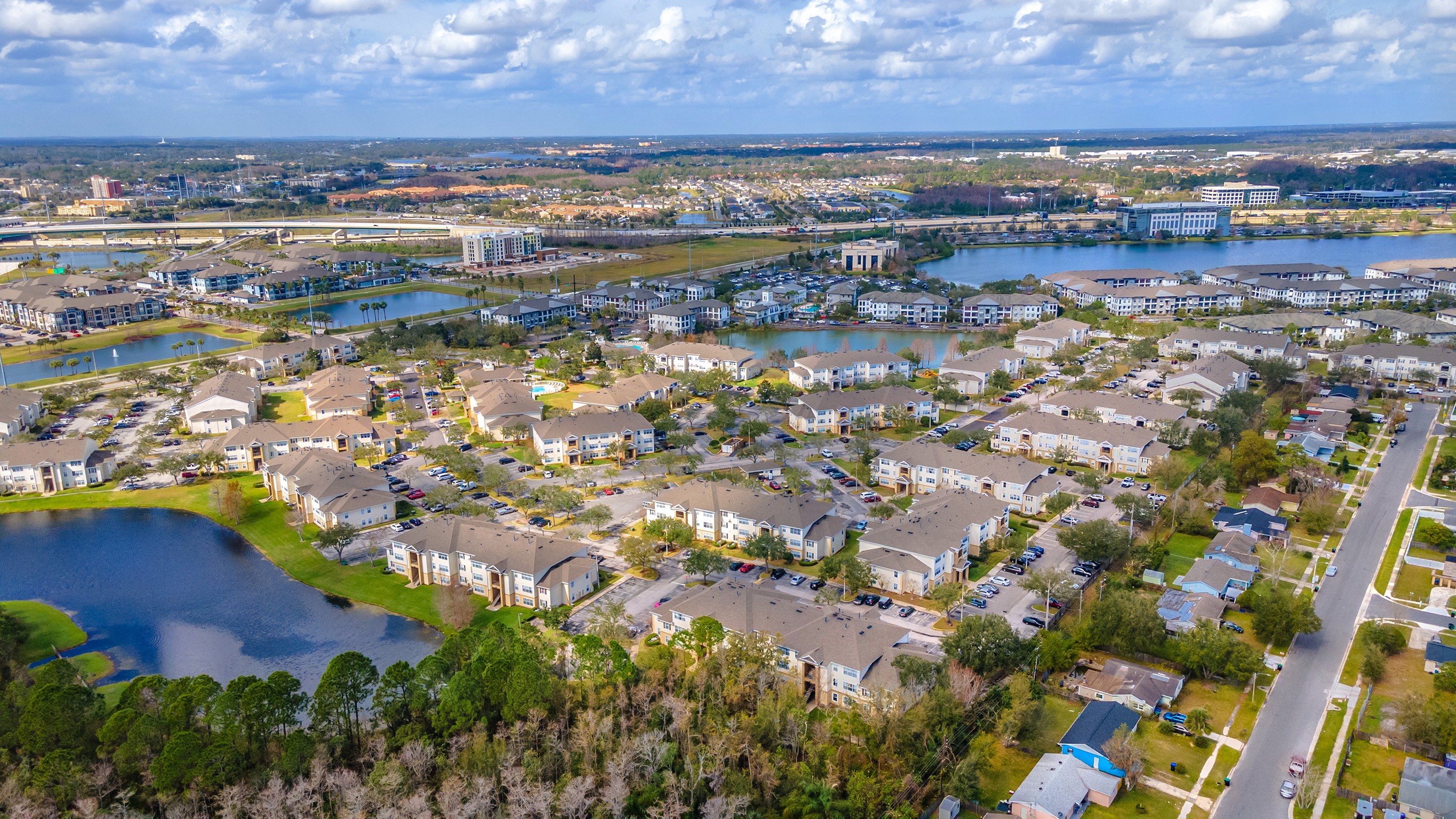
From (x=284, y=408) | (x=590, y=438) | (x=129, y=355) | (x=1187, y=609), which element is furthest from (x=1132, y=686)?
(x=129, y=355)

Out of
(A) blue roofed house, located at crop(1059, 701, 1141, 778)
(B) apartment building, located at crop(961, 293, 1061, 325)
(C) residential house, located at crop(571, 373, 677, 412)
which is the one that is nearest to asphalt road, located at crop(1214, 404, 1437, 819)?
(A) blue roofed house, located at crop(1059, 701, 1141, 778)

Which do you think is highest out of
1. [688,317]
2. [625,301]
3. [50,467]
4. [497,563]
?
[625,301]

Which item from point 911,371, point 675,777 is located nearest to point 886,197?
point 911,371

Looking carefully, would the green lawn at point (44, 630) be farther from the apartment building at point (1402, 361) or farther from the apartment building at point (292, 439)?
the apartment building at point (1402, 361)

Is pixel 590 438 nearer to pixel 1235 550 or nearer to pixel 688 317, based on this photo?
pixel 1235 550

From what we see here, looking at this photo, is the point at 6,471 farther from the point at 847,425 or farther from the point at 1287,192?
the point at 1287,192
